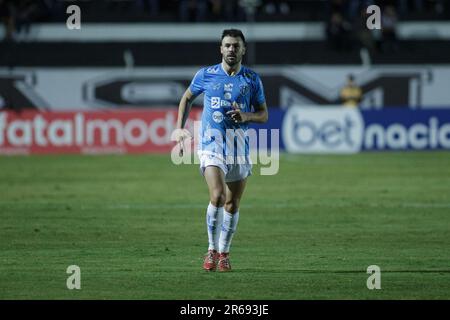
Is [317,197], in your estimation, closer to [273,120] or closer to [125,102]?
[273,120]

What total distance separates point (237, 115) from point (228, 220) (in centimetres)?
126

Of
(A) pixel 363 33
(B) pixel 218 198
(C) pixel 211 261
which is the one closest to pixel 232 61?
(B) pixel 218 198

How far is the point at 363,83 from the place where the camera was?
→ 124ft

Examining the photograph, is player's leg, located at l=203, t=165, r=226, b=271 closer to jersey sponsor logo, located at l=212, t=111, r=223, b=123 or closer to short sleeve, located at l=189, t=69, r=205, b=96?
jersey sponsor logo, located at l=212, t=111, r=223, b=123

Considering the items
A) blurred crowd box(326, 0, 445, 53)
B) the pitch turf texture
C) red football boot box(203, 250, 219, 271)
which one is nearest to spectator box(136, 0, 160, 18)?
blurred crowd box(326, 0, 445, 53)

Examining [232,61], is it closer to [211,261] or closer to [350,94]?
[211,261]

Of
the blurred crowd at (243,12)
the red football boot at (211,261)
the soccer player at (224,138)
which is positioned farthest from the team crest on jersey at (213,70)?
the blurred crowd at (243,12)

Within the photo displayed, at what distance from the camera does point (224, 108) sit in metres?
11.8

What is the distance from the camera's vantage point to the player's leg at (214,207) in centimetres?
1166

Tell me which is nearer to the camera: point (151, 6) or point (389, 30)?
point (389, 30)

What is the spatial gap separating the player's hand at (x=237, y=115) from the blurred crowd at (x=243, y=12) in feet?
94.2

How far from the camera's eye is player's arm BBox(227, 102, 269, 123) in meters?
11.5

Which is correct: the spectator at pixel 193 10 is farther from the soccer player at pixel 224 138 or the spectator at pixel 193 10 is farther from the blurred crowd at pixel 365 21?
the soccer player at pixel 224 138

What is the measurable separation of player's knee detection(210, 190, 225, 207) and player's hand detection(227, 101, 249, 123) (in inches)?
32.1
